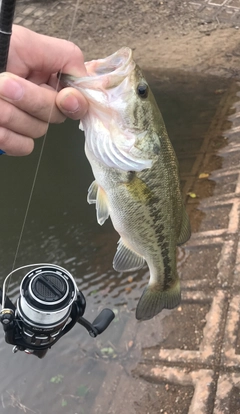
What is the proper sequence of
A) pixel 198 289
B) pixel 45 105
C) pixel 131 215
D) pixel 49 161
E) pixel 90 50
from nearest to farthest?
pixel 45 105, pixel 131 215, pixel 198 289, pixel 49 161, pixel 90 50

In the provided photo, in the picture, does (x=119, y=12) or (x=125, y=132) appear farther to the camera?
(x=119, y=12)

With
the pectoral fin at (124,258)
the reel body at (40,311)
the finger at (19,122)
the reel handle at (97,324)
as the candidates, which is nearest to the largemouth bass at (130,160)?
the pectoral fin at (124,258)

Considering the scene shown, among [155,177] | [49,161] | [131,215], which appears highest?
[155,177]

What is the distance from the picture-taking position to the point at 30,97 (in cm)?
180

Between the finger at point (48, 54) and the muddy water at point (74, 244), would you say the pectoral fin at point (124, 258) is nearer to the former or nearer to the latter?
the finger at point (48, 54)

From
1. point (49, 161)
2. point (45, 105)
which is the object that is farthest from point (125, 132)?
point (49, 161)


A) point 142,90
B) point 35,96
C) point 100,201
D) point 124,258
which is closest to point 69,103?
point 35,96

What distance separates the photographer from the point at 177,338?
162 inches

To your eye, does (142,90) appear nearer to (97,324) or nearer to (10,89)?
(10,89)

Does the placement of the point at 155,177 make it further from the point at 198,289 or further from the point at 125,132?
the point at 198,289

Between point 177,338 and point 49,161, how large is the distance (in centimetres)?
346

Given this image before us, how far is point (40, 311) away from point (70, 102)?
1125mm

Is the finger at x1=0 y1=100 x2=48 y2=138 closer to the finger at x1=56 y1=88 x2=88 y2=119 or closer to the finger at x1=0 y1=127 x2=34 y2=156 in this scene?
the finger at x1=0 y1=127 x2=34 y2=156

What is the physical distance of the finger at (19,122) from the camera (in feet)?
6.02
